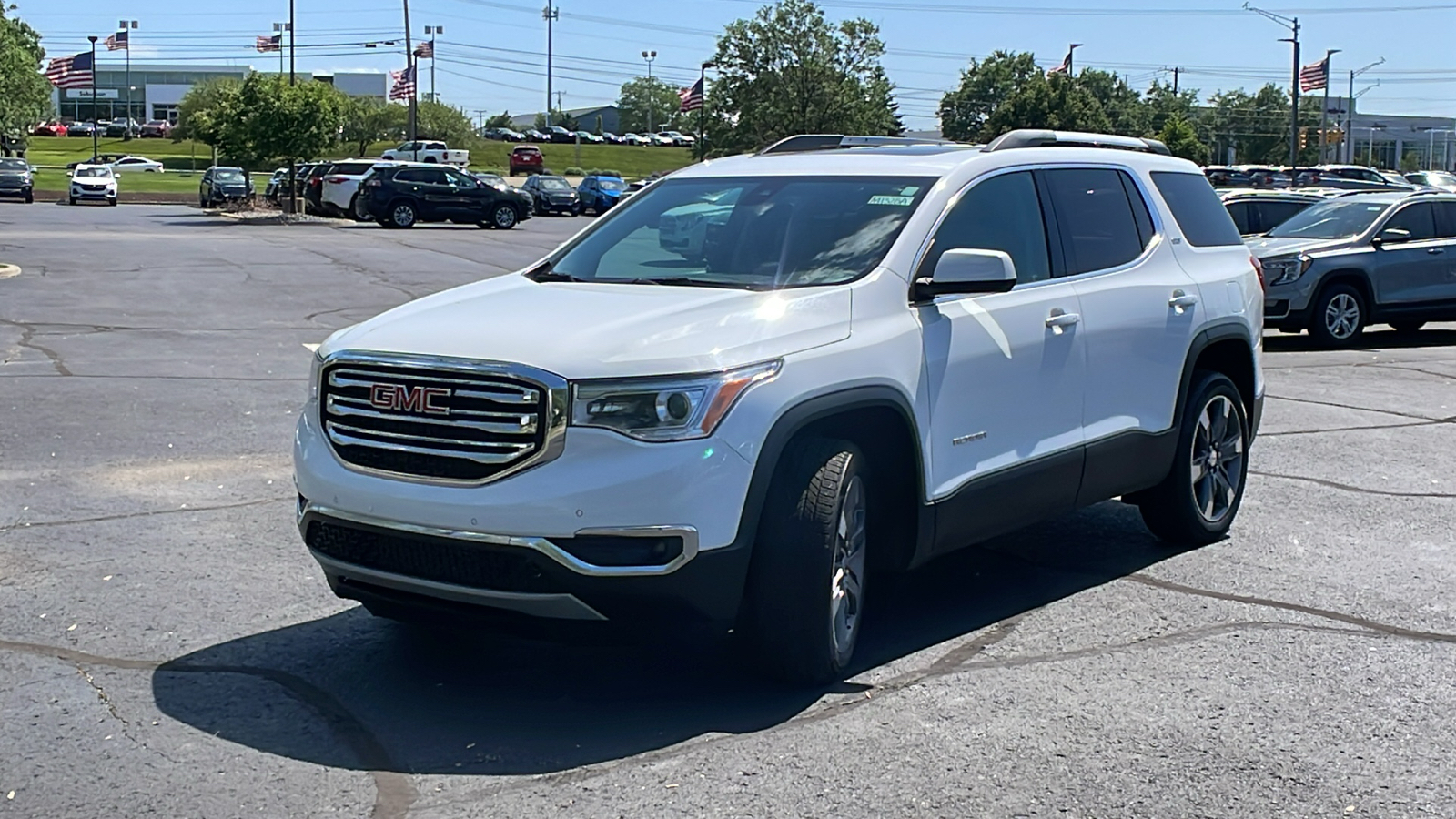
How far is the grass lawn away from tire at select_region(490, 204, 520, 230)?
164 ft

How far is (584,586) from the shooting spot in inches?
181

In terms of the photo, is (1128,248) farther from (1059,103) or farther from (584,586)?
(1059,103)

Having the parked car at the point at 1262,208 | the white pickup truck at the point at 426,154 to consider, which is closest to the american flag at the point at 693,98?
the white pickup truck at the point at 426,154

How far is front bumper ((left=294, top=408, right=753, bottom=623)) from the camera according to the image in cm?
455

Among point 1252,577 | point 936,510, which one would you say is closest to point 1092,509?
point 1252,577

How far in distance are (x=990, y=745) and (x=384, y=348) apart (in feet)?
7.48

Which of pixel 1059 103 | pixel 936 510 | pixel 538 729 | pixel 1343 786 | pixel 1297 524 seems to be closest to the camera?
pixel 1343 786

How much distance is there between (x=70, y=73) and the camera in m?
61.9

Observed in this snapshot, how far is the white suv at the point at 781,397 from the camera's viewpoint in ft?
15.1

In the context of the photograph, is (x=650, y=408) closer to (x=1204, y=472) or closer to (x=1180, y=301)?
(x=1180, y=301)

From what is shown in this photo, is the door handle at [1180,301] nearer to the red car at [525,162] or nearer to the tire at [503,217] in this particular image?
the tire at [503,217]

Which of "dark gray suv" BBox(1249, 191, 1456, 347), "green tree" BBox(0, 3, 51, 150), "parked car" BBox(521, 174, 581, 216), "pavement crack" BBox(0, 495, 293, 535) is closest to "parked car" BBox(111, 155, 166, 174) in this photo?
"green tree" BBox(0, 3, 51, 150)

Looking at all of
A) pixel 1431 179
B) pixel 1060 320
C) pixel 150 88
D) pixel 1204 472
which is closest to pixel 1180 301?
pixel 1204 472

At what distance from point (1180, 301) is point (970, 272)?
2.01 meters
